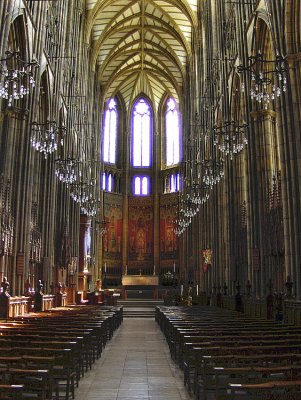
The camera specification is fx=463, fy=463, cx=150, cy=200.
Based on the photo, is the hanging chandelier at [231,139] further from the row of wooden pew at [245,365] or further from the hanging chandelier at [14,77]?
the row of wooden pew at [245,365]

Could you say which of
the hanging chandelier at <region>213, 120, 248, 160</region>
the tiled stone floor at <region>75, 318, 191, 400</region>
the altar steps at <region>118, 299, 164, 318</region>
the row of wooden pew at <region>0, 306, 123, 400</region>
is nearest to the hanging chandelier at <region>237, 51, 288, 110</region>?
the hanging chandelier at <region>213, 120, 248, 160</region>

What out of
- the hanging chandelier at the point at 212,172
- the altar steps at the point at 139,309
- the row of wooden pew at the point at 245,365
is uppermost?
the hanging chandelier at the point at 212,172

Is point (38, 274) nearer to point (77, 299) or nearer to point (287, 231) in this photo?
point (77, 299)

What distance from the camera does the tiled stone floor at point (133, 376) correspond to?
7.96m

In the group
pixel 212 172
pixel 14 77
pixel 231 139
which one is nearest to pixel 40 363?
pixel 14 77

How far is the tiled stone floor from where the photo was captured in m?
7.96

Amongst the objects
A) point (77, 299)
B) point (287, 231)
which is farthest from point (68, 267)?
point (287, 231)

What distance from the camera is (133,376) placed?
31.8ft

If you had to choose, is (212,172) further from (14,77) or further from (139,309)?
(139,309)

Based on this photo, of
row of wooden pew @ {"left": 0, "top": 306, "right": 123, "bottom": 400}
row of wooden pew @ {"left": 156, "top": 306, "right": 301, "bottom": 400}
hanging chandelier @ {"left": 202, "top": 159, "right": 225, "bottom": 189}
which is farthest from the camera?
hanging chandelier @ {"left": 202, "top": 159, "right": 225, "bottom": 189}

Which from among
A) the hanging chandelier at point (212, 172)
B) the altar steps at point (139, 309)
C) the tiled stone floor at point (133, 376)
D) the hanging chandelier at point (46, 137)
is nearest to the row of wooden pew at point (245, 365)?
the tiled stone floor at point (133, 376)

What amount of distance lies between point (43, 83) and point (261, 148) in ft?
42.2

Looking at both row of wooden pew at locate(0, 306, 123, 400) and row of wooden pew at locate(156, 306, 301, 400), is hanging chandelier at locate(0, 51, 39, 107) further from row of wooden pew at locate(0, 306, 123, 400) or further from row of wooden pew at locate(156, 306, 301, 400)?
row of wooden pew at locate(156, 306, 301, 400)

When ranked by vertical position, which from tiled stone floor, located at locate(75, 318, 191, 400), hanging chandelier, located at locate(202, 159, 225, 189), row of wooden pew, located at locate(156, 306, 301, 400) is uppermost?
hanging chandelier, located at locate(202, 159, 225, 189)
